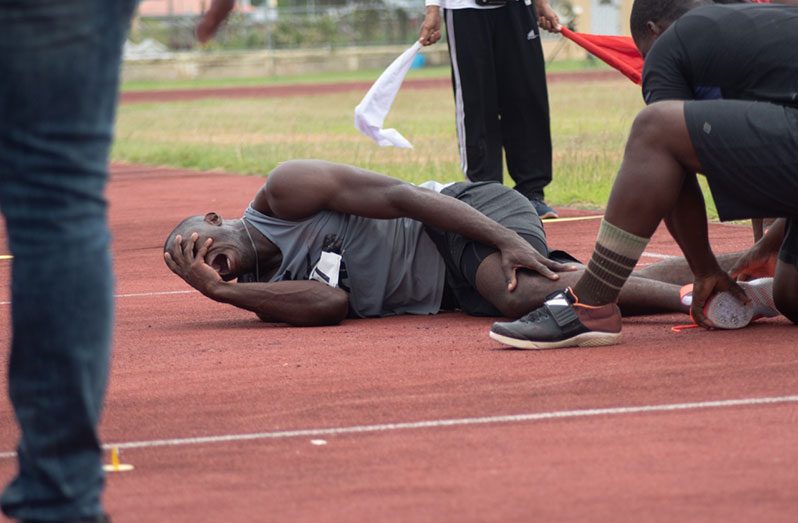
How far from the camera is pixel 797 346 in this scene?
4.82m

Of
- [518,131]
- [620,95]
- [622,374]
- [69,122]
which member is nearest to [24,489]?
[69,122]

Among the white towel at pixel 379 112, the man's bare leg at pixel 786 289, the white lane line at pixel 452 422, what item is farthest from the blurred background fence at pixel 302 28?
the white lane line at pixel 452 422

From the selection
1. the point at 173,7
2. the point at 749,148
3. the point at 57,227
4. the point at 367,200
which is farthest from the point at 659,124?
the point at 173,7

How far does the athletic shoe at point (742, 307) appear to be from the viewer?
5.21 metres

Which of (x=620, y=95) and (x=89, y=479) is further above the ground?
(x=89, y=479)

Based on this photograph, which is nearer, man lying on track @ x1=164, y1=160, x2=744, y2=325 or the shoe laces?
the shoe laces

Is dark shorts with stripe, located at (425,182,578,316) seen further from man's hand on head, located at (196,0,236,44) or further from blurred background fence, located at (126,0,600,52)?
blurred background fence, located at (126,0,600,52)

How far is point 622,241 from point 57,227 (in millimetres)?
2611

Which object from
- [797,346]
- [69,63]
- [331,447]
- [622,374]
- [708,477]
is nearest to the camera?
[69,63]

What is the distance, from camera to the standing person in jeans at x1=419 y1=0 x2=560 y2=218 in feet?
30.1

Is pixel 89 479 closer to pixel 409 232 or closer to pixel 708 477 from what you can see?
pixel 708 477

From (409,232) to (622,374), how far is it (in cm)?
174

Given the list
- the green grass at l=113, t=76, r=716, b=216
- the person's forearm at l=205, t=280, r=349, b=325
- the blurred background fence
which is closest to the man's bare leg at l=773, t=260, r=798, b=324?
the person's forearm at l=205, t=280, r=349, b=325

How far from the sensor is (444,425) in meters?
3.92
